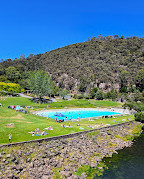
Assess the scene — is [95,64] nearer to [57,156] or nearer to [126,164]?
[126,164]

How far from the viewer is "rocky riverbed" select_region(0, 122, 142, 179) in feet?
57.2

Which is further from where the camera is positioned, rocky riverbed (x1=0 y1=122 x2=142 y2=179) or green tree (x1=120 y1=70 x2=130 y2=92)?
green tree (x1=120 y1=70 x2=130 y2=92)

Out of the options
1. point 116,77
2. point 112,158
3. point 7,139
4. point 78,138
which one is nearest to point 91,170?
point 112,158

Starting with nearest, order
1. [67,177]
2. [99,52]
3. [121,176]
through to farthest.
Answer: [67,177] < [121,176] < [99,52]

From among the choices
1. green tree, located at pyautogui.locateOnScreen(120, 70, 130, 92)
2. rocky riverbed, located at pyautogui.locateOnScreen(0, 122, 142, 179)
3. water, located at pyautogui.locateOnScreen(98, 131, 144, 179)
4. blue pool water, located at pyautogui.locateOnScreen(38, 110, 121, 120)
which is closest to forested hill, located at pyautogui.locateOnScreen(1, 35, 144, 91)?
green tree, located at pyautogui.locateOnScreen(120, 70, 130, 92)

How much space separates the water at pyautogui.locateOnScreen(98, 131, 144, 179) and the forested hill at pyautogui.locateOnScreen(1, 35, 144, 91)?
8277 cm

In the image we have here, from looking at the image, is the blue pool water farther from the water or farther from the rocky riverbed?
the water

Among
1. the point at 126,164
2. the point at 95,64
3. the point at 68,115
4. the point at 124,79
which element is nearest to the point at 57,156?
the point at 126,164

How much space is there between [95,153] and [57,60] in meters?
142

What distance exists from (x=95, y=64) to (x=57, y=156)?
122064 millimetres

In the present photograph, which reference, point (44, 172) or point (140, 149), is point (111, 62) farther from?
point (44, 172)

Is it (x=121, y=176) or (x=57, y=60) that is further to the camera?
(x=57, y=60)

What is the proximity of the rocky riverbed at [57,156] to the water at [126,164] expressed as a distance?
4.90 ft

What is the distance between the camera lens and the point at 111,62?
446 feet
